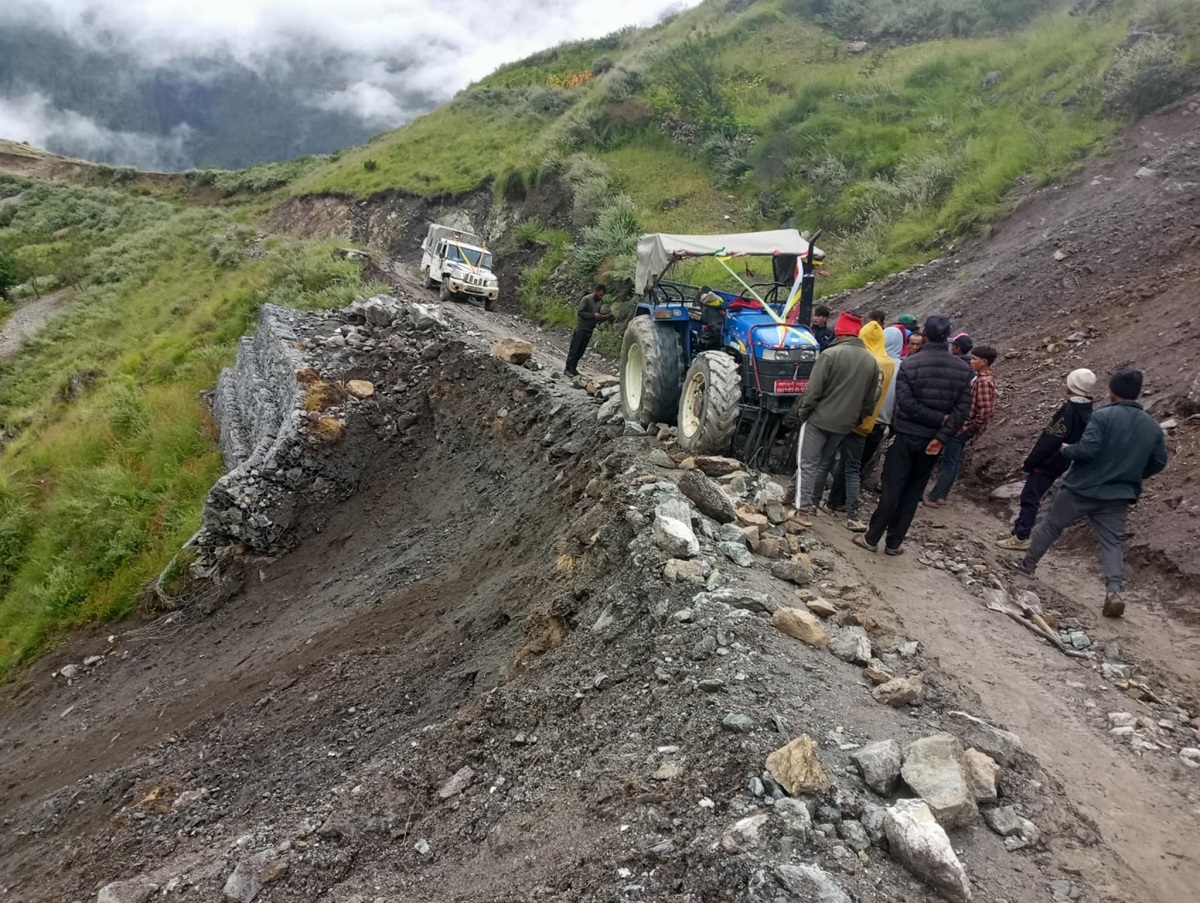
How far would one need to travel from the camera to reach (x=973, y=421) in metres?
7.02

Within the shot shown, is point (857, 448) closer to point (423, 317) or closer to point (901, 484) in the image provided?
point (901, 484)

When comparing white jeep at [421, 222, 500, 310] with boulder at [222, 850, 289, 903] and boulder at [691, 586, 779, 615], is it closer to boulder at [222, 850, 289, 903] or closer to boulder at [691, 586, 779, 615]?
boulder at [691, 586, 779, 615]

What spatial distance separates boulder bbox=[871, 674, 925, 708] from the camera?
11.4 ft

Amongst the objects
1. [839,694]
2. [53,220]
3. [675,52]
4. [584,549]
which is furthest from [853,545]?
[53,220]

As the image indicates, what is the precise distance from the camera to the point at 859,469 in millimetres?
6516

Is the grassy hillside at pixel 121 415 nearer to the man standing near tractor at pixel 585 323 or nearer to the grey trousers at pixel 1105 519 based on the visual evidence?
the man standing near tractor at pixel 585 323

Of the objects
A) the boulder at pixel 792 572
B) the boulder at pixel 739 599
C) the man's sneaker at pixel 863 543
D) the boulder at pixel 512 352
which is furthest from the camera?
the boulder at pixel 512 352

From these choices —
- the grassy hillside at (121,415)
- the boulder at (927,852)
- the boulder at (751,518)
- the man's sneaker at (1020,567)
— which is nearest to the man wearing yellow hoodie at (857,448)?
the man's sneaker at (1020,567)

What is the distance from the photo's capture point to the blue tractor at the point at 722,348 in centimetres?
652

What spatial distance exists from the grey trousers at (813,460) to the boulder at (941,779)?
3409 millimetres

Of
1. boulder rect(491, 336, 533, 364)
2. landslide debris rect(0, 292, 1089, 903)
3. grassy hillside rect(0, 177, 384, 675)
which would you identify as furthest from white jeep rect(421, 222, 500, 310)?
landslide debris rect(0, 292, 1089, 903)

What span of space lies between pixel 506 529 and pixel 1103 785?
5115 millimetres

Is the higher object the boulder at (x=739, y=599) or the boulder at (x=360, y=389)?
the boulder at (x=360, y=389)

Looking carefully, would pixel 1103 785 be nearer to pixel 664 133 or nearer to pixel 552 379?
pixel 552 379
